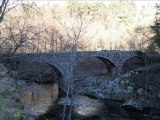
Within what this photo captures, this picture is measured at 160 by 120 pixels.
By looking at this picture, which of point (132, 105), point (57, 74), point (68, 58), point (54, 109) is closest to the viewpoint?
point (54, 109)

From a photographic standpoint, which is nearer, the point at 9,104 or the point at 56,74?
the point at 9,104

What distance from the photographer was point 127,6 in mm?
115000

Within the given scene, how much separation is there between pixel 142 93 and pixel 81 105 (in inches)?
369

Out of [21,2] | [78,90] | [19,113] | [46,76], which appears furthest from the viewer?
[46,76]

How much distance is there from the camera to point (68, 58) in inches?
1956

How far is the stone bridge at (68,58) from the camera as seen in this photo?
4813cm

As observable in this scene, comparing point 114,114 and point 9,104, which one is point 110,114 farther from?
point 9,104

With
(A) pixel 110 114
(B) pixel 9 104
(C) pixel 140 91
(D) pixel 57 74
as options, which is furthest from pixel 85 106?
(B) pixel 9 104

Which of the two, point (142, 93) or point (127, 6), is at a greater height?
point (127, 6)

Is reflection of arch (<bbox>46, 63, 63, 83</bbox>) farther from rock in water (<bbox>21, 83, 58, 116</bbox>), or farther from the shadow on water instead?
the shadow on water

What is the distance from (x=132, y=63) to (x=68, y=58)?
1707 cm

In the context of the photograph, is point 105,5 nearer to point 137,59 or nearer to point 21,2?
point 137,59

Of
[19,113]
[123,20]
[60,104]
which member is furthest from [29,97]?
[123,20]

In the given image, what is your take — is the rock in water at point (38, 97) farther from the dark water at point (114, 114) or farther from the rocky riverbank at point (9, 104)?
the rocky riverbank at point (9, 104)
